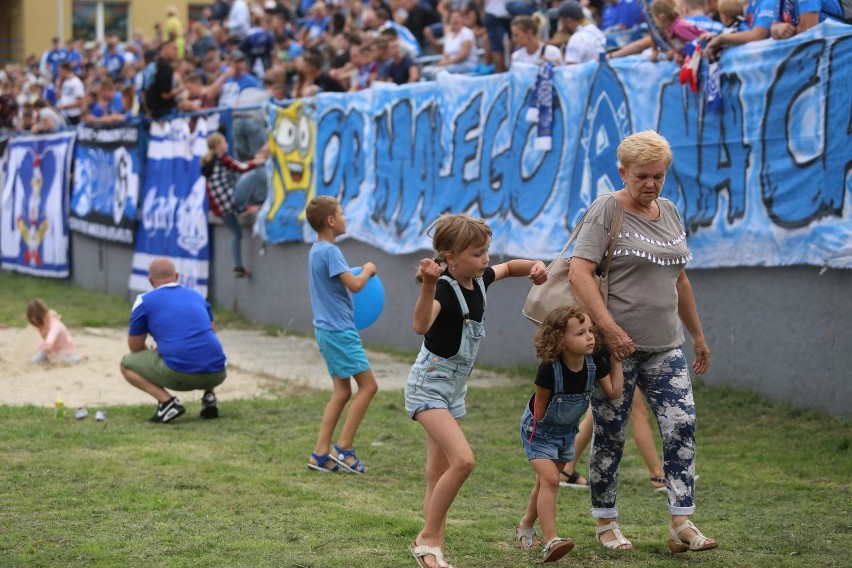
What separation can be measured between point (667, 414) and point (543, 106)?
6.54 meters

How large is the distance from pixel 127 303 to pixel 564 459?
14881mm

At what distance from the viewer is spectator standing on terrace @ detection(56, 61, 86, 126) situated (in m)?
26.6

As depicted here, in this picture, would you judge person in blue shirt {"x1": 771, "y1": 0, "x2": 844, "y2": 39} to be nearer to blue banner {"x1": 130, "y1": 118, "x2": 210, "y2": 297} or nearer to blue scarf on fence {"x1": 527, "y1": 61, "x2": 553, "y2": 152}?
blue scarf on fence {"x1": 527, "y1": 61, "x2": 553, "y2": 152}

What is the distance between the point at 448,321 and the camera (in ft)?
18.8

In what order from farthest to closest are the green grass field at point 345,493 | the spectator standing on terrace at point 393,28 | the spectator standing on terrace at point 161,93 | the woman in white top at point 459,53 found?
the spectator standing on terrace at point 161,93 → the spectator standing on terrace at point 393,28 → the woman in white top at point 459,53 → the green grass field at point 345,493

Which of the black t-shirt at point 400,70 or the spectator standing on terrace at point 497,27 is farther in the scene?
the black t-shirt at point 400,70

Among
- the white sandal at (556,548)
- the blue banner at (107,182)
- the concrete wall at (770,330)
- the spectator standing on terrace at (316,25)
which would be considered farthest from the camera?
the spectator standing on terrace at (316,25)

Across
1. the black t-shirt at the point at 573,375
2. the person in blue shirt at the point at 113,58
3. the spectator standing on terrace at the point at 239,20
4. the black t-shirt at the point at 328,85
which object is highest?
the spectator standing on terrace at the point at 239,20

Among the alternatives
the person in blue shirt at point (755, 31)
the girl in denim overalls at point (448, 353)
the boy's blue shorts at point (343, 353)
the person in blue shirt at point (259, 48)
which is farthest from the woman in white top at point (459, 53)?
the girl in denim overalls at point (448, 353)

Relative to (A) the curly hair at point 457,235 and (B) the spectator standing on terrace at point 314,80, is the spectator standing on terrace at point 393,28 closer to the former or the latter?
(B) the spectator standing on terrace at point 314,80

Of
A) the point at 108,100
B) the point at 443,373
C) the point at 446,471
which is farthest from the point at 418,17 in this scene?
the point at 446,471

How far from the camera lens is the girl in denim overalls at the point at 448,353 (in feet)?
18.5

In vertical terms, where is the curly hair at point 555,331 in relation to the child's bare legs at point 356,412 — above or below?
above

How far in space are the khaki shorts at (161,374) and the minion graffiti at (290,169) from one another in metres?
5.92
